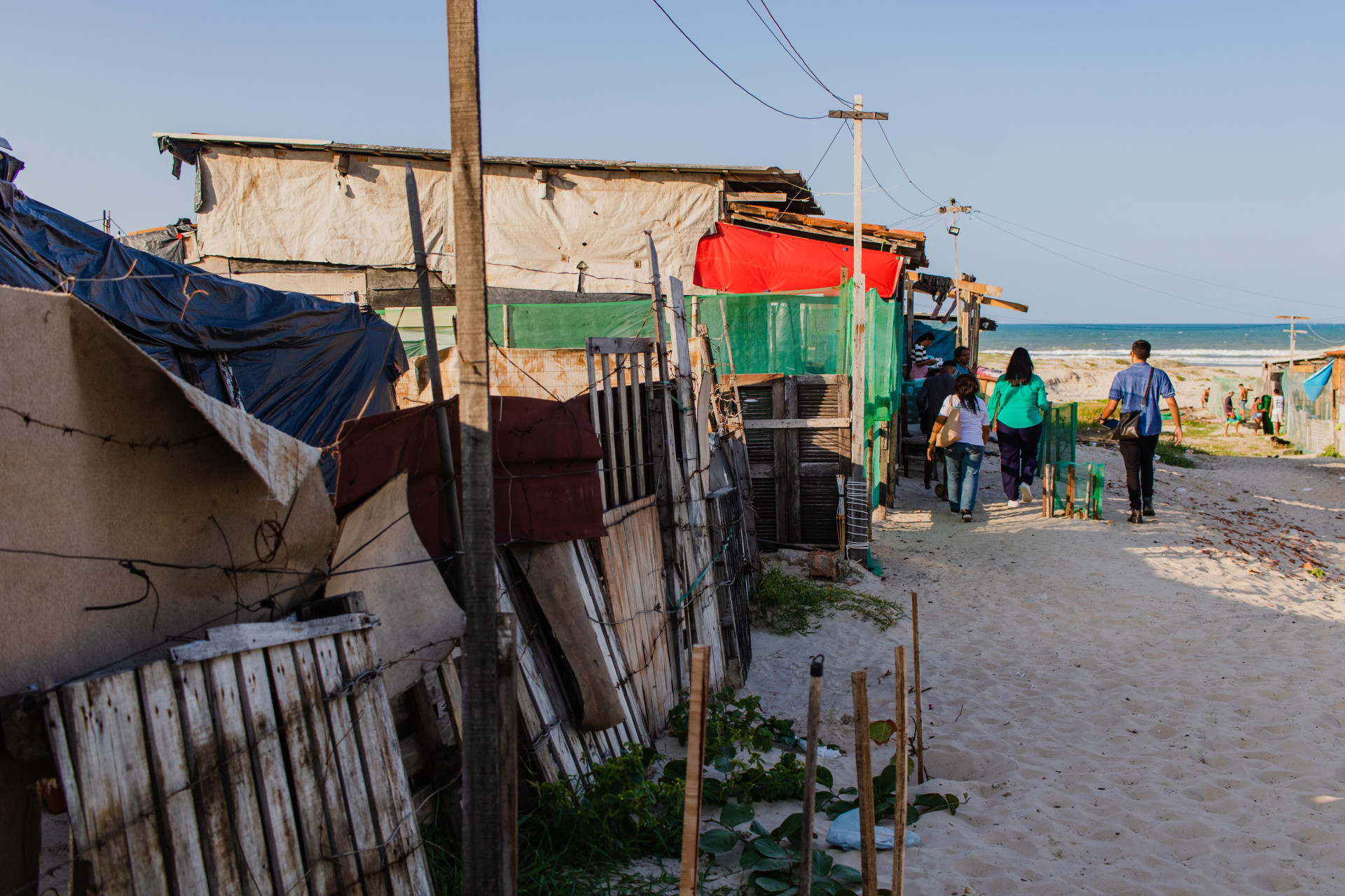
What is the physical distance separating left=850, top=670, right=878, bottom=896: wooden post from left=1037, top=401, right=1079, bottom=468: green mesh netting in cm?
915

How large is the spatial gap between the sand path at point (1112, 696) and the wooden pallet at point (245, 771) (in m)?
2.08

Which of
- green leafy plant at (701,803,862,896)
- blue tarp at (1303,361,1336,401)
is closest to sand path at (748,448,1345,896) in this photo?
green leafy plant at (701,803,862,896)

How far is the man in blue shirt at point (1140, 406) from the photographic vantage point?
9867mm

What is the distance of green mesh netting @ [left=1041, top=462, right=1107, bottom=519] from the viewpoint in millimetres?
10688

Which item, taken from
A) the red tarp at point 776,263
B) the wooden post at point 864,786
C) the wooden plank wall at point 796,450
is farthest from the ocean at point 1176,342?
the wooden post at point 864,786

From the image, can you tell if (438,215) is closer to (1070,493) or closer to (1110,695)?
(1070,493)

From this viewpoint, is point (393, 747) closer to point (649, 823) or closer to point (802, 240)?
point (649, 823)

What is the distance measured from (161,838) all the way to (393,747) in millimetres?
806

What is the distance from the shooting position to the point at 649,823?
11.8ft

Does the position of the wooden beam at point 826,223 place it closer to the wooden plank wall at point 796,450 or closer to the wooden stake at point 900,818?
the wooden plank wall at point 796,450

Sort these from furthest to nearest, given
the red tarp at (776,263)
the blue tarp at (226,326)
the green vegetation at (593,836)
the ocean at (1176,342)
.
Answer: the ocean at (1176,342)
the red tarp at (776,263)
the blue tarp at (226,326)
the green vegetation at (593,836)

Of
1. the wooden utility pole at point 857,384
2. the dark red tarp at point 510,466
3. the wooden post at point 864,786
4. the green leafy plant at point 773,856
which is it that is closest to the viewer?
the wooden post at point 864,786

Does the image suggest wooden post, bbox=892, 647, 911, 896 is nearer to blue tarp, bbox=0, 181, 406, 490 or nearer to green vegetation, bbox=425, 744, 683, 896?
green vegetation, bbox=425, 744, 683, 896

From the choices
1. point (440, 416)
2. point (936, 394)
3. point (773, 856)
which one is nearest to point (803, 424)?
point (936, 394)
